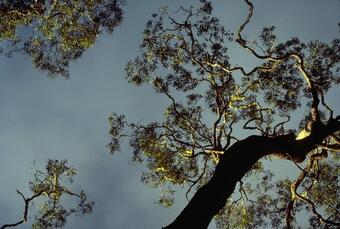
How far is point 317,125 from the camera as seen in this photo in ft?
35.5

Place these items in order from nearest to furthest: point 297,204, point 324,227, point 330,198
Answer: point 324,227 < point 297,204 < point 330,198

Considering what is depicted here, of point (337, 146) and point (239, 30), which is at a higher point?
point (239, 30)

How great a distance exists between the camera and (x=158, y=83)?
17.5m

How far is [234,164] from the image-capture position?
8109mm

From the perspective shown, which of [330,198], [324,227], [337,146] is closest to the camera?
[337,146]

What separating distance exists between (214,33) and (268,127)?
409 centimetres

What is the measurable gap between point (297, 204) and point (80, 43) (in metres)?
9.58

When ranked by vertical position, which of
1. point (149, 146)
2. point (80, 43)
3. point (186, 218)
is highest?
point (80, 43)

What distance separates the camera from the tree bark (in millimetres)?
6930

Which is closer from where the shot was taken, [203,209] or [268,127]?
[203,209]

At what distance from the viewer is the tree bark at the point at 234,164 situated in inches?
273

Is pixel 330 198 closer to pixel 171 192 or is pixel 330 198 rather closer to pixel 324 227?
pixel 324 227

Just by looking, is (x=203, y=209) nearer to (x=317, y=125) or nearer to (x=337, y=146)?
(x=317, y=125)

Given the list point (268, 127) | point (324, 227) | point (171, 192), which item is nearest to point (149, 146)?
point (171, 192)
